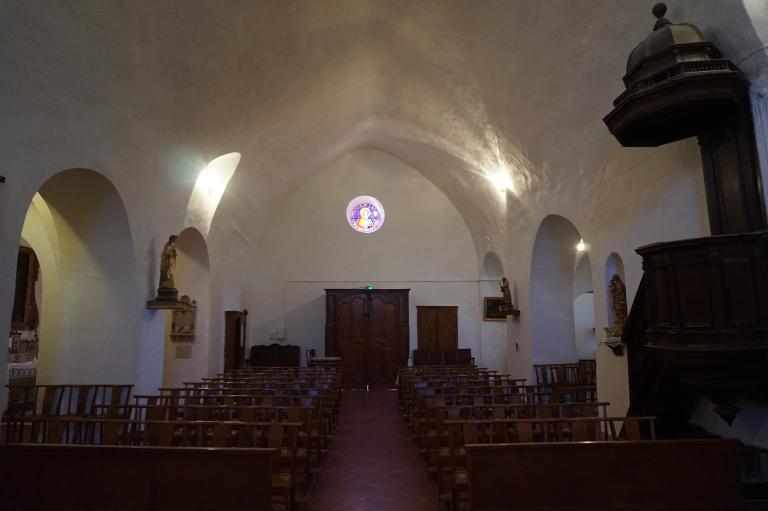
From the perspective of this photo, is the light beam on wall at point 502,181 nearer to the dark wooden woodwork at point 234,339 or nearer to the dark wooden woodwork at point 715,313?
the dark wooden woodwork at point 715,313

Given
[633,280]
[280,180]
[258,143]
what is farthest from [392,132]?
[633,280]

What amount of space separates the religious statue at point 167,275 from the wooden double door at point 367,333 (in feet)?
24.5

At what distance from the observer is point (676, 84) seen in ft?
14.5

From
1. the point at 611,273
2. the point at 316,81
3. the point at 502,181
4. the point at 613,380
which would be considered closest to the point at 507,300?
the point at 502,181

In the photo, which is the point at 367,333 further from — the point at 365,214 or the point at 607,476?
the point at 607,476

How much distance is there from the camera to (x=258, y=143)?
1126cm

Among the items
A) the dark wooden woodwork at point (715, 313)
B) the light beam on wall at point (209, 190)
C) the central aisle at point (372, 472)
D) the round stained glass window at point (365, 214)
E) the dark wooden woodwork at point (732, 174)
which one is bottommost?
the central aisle at point (372, 472)

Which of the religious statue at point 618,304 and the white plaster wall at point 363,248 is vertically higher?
the white plaster wall at point 363,248

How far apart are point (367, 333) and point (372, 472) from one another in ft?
31.0

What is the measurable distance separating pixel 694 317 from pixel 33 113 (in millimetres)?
6426

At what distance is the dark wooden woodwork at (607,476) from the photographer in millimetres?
4102

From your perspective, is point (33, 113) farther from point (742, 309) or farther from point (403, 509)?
point (742, 309)

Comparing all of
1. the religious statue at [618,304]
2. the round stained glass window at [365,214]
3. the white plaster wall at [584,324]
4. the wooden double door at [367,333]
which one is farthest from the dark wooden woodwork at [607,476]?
the white plaster wall at [584,324]

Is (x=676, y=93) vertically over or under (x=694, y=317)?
over
